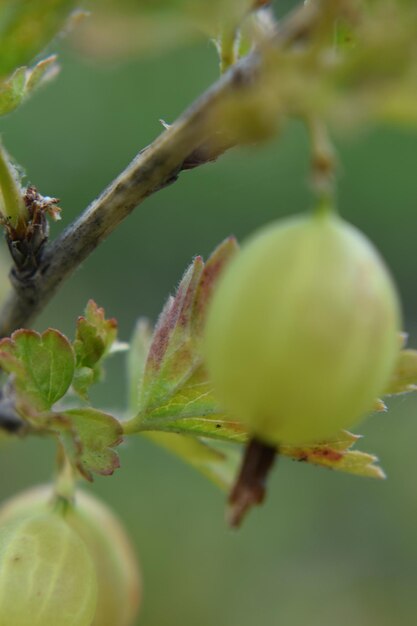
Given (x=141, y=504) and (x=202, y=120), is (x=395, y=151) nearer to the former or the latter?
(x=141, y=504)

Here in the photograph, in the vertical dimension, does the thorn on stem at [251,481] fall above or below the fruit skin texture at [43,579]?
above

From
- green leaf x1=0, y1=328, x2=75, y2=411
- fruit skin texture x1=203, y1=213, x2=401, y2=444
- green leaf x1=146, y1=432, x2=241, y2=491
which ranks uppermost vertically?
green leaf x1=146, y1=432, x2=241, y2=491

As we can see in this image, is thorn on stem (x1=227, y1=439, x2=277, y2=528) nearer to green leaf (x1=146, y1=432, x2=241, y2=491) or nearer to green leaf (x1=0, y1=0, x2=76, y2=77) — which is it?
green leaf (x1=0, y1=0, x2=76, y2=77)

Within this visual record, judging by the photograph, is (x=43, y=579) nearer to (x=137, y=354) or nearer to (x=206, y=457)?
(x=206, y=457)

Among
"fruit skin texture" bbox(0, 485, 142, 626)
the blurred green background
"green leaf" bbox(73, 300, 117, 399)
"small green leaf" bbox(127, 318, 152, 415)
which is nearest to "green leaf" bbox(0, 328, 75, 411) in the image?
"green leaf" bbox(73, 300, 117, 399)

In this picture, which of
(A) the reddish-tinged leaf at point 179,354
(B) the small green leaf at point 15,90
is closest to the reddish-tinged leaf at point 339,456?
(A) the reddish-tinged leaf at point 179,354

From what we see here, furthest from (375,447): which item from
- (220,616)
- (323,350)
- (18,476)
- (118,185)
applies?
(323,350)

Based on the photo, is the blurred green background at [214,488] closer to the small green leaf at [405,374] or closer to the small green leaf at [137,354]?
the small green leaf at [137,354]
